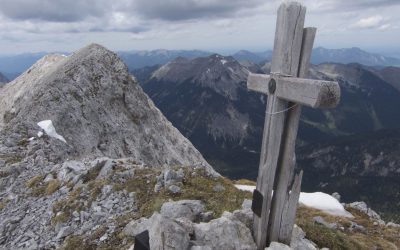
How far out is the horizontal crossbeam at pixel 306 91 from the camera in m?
8.70

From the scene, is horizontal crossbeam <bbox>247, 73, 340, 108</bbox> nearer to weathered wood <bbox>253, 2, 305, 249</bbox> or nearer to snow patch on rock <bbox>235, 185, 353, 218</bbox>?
weathered wood <bbox>253, 2, 305, 249</bbox>

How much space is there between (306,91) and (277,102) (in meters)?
1.39

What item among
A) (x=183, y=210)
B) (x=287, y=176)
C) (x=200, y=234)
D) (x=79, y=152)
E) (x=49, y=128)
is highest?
(x=287, y=176)

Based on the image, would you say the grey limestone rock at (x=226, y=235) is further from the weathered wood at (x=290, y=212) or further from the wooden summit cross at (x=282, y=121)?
the weathered wood at (x=290, y=212)

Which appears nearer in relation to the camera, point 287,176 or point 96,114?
point 287,176

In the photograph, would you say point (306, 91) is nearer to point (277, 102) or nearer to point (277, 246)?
point (277, 102)

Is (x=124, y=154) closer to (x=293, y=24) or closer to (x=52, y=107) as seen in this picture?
(x=52, y=107)

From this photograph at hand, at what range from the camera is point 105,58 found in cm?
5528

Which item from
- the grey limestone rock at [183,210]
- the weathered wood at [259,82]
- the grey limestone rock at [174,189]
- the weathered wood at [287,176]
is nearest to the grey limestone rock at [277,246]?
the weathered wood at [287,176]

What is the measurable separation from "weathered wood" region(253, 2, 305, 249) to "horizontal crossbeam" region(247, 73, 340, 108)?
0.30m

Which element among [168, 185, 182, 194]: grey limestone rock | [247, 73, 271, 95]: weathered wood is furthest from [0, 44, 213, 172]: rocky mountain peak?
[247, 73, 271, 95]: weathered wood

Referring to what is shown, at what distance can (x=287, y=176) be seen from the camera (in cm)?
1080

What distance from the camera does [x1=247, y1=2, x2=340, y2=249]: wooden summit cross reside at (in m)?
10.0

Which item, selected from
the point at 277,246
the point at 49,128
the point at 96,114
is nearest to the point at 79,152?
the point at 49,128
